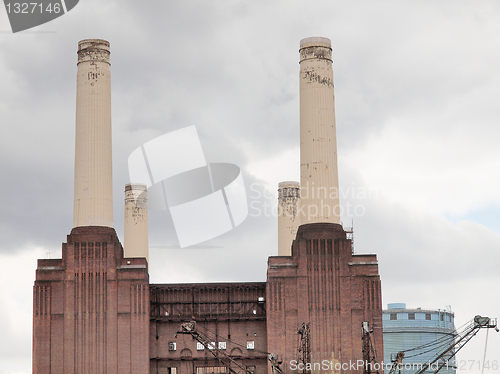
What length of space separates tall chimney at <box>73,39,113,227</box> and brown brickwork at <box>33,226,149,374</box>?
2112 mm

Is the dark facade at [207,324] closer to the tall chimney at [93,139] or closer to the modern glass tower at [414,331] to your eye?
the tall chimney at [93,139]

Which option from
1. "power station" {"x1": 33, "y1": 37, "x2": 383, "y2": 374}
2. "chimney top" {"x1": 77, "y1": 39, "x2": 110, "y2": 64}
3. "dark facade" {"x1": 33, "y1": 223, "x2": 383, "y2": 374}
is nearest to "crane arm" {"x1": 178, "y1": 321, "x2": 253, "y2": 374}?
"power station" {"x1": 33, "y1": 37, "x2": 383, "y2": 374}

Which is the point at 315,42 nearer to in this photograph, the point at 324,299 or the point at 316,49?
the point at 316,49

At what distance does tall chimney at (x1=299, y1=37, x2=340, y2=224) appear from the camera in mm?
80312

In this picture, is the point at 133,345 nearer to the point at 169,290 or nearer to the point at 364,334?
the point at 169,290

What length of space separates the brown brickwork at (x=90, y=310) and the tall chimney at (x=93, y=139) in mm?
2112

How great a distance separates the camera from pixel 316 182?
3172 inches

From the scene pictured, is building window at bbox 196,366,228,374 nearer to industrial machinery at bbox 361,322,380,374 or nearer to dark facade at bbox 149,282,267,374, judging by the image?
Result: dark facade at bbox 149,282,267,374

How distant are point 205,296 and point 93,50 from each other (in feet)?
84.6

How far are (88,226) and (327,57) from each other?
27.7 metres

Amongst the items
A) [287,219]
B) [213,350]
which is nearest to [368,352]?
[213,350]

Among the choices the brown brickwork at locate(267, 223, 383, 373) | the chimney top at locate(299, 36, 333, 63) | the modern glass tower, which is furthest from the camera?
the modern glass tower

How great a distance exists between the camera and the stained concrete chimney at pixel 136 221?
107188mm

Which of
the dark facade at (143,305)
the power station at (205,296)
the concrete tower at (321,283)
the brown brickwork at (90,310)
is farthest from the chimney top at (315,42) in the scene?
the brown brickwork at (90,310)
